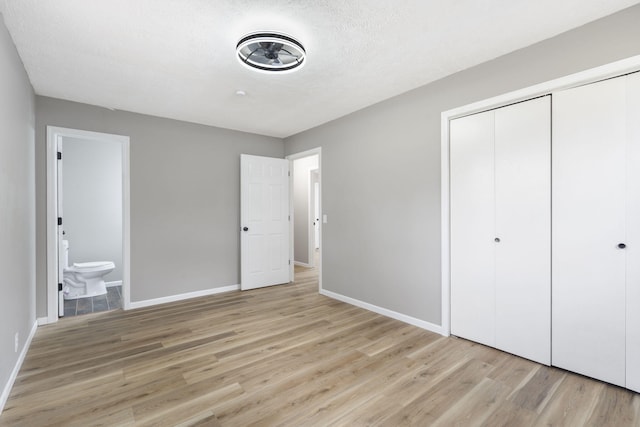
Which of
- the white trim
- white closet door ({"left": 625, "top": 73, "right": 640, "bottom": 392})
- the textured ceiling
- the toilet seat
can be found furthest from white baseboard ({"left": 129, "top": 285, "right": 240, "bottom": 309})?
white closet door ({"left": 625, "top": 73, "right": 640, "bottom": 392})

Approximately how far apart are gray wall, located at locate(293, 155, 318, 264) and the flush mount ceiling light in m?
4.28

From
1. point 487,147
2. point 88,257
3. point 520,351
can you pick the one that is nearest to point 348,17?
point 487,147

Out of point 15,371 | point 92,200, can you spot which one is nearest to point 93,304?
point 92,200

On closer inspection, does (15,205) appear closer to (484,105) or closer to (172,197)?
(172,197)

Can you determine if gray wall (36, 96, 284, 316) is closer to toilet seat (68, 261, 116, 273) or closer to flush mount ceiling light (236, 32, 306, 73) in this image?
toilet seat (68, 261, 116, 273)

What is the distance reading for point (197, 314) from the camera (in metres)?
3.61

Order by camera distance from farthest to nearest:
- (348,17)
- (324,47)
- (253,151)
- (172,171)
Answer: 1. (253,151)
2. (172,171)
3. (324,47)
4. (348,17)

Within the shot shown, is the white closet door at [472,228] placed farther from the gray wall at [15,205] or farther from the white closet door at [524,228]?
the gray wall at [15,205]

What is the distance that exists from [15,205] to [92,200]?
3097 millimetres

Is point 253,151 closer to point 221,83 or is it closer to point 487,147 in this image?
point 221,83

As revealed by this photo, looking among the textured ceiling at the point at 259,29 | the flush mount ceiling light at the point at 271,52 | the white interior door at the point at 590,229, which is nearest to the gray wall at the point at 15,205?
the textured ceiling at the point at 259,29

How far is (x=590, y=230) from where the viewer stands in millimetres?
2156

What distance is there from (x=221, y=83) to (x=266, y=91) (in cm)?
46

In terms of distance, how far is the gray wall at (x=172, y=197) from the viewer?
3.48m
